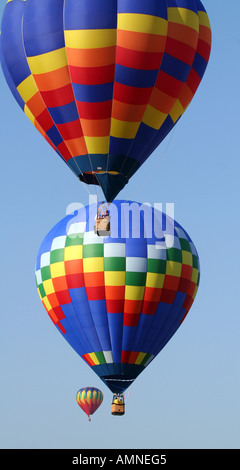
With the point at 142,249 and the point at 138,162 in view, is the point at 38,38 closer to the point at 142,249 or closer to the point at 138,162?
the point at 138,162

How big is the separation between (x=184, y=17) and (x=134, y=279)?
649 cm

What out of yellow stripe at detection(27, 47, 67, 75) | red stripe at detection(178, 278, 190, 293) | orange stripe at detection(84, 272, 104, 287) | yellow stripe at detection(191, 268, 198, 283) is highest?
yellow stripe at detection(27, 47, 67, 75)

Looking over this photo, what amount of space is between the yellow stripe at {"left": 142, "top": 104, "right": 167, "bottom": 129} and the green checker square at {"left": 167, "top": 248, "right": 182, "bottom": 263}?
4264mm

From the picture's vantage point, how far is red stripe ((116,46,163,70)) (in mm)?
25844

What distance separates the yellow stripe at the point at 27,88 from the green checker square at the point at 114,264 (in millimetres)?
4589

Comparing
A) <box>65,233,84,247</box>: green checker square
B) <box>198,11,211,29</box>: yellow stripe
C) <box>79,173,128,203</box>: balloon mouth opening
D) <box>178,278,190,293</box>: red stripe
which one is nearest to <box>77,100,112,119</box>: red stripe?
<box>79,173,128,203</box>: balloon mouth opening

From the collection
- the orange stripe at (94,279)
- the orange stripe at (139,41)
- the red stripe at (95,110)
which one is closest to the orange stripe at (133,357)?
the orange stripe at (94,279)

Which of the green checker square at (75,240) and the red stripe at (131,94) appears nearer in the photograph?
the red stripe at (131,94)

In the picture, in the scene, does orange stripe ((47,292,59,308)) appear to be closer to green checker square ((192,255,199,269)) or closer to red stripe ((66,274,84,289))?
red stripe ((66,274,84,289))

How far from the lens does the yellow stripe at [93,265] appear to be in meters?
29.7

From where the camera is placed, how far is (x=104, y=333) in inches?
1169

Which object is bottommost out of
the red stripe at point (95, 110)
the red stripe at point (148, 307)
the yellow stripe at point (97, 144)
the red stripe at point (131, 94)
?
the red stripe at point (148, 307)

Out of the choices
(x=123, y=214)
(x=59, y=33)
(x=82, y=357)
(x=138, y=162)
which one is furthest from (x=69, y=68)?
(x=82, y=357)

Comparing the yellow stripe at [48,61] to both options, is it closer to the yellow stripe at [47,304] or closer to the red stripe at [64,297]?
the red stripe at [64,297]
